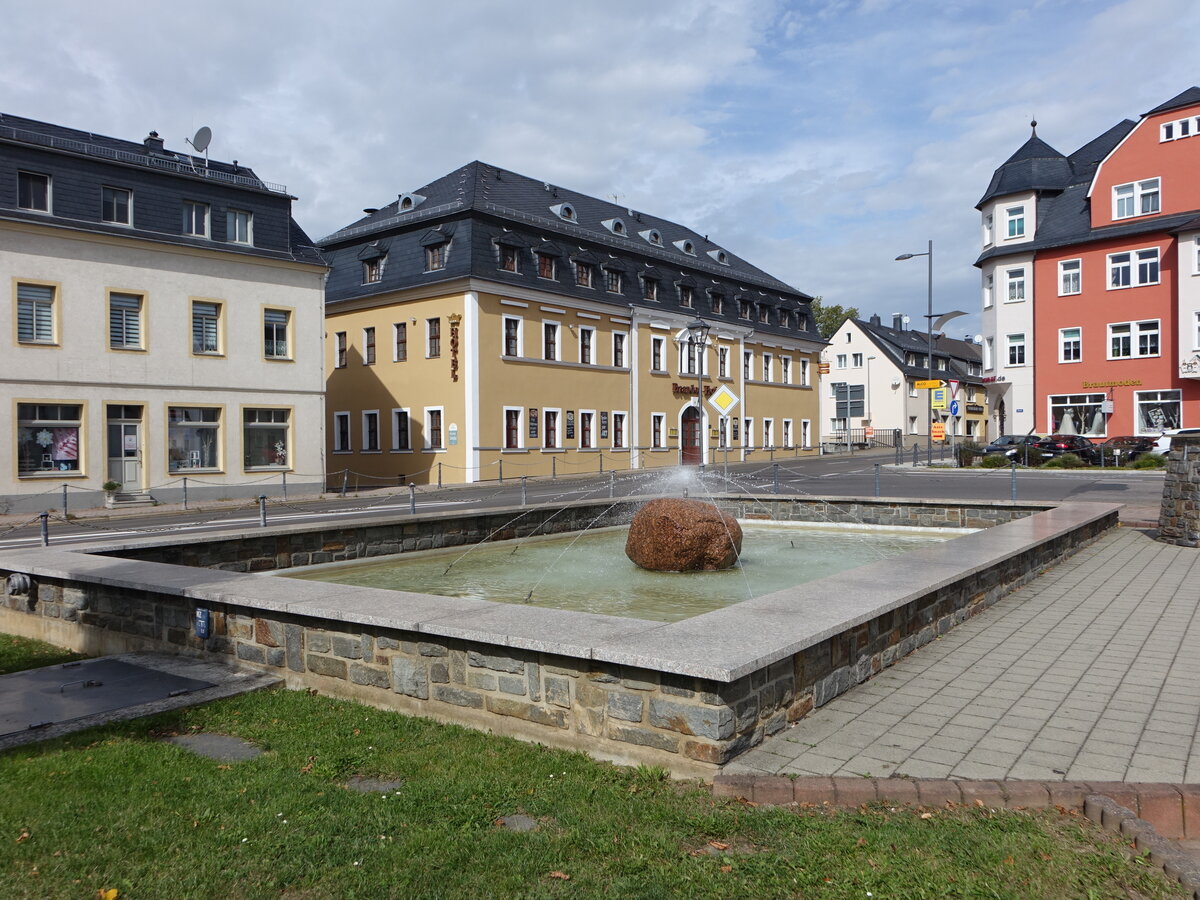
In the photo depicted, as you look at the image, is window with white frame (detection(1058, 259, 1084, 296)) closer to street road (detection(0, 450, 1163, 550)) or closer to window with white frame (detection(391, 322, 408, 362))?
street road (detection(0, 450, 1163, 550))

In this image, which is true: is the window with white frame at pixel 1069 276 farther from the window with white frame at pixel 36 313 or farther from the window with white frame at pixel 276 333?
the window with white frame at pixel 36 313

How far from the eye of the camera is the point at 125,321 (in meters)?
28.2

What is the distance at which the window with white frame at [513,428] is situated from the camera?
3894 cm

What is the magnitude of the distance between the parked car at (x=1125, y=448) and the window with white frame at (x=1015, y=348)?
713cm

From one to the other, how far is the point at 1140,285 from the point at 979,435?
4228 cm

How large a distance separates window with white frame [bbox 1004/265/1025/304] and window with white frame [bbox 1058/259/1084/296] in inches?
76.9

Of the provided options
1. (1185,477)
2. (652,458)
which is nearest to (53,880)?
(1185,477)

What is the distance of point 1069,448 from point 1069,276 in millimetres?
12189

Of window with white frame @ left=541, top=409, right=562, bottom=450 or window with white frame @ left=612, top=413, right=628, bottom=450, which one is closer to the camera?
window with white frame @ left=541, top=409, right=562, bottom=450

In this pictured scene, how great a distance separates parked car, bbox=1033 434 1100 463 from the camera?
1443 inches

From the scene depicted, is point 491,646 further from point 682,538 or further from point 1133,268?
point 1133,268

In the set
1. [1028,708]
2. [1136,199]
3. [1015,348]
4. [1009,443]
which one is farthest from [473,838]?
[1015,348]

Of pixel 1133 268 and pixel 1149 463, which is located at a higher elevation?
pixel 1133 268

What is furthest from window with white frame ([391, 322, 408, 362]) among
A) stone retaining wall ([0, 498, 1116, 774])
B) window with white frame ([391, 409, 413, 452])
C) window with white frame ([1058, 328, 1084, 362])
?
window with white frame ([1058, 328, 1084, 362])
